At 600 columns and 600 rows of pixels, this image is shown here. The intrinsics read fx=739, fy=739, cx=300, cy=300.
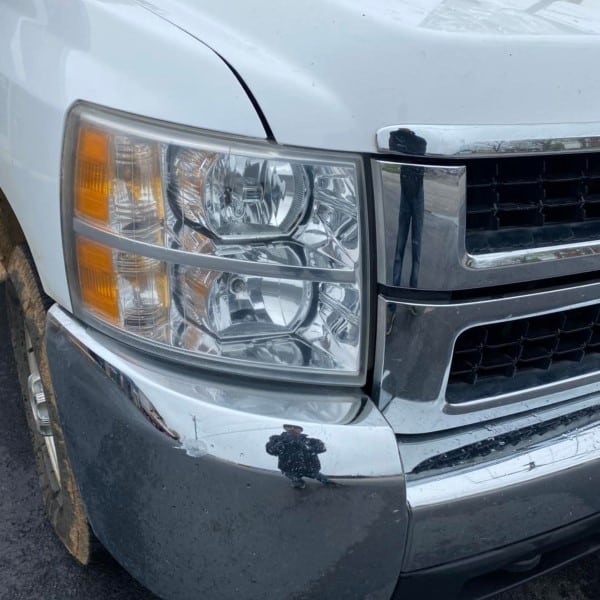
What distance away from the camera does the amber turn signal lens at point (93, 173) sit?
1329mm

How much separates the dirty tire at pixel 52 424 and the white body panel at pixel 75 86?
0.22 m

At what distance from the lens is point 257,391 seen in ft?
4.52

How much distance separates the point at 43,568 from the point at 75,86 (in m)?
1.53

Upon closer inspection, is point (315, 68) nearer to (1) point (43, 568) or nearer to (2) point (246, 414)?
(2) point (246, 414)

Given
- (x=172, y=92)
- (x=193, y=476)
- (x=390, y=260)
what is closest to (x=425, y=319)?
(x=390, y=260)

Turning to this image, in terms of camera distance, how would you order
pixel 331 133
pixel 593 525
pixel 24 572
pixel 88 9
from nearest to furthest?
pixel 331 133 → pixel 88 9 → pixel 593 525 → pixel 24 572

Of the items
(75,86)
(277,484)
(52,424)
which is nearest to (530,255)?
(277,484)

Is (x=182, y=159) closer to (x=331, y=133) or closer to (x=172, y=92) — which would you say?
(x=172, y=92)

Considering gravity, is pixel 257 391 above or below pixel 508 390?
above

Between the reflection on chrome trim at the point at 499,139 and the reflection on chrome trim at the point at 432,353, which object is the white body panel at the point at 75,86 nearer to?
the reflection on chrome trim at the point at 499,139

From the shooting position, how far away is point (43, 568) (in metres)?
2.24

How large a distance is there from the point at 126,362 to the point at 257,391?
0.25 meters

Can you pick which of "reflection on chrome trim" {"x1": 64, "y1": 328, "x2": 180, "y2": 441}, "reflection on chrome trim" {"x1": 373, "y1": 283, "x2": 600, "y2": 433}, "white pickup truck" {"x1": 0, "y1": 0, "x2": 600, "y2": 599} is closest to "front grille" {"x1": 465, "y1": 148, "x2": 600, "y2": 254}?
"white pickup truck" {"x1": 0, "y1": 0, "x2": 600, "y2": 599}

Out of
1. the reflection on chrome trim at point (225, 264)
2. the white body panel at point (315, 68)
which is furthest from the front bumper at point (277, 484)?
the white body panel at point (315, 68)
